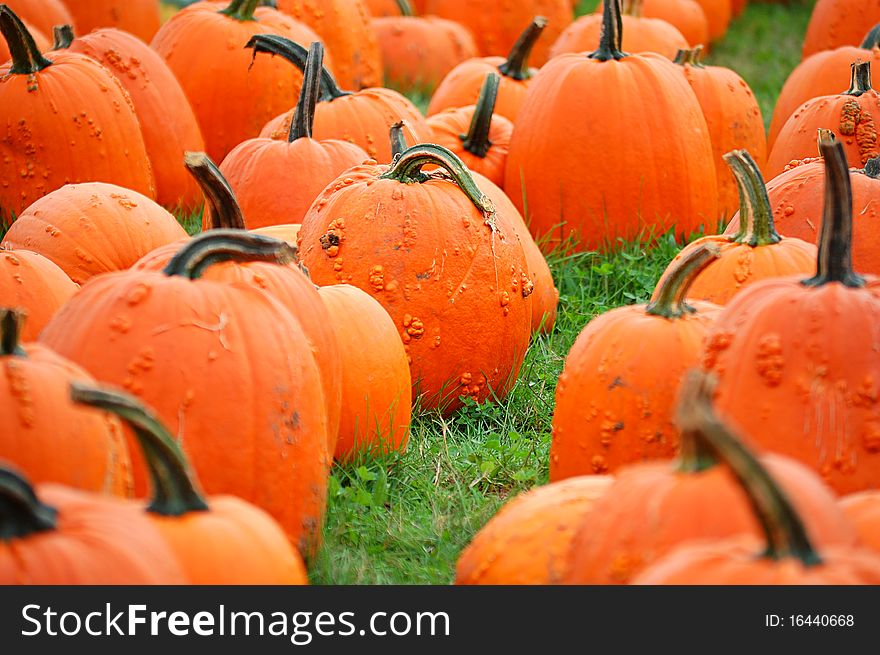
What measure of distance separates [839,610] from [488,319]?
199 centimetres

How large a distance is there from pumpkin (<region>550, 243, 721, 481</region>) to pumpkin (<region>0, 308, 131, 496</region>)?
1.12 metres

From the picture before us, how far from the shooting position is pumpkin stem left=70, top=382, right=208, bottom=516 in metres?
1.68

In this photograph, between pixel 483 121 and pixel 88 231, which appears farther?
pixel 483 121

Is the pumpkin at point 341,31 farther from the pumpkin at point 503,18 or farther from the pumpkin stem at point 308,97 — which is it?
the pumpkin stem at point 308,97

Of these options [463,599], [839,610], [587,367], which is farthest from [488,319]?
[839,610]

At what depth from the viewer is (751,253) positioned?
304 centimetres

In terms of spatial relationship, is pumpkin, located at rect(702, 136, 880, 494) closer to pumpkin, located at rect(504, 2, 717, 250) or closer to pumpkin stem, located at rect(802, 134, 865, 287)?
pumpkin stem, located at rect(802, 134, 865, 287)

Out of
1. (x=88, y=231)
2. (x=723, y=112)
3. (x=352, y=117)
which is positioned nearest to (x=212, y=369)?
(x=88, y=231)

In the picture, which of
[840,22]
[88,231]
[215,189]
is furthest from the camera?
[840,22]

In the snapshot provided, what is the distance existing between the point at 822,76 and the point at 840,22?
5.17 ft

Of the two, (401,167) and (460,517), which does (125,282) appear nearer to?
(460,517)

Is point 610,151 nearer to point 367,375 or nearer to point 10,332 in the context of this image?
point 367,375

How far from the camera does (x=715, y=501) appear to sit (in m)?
1.74

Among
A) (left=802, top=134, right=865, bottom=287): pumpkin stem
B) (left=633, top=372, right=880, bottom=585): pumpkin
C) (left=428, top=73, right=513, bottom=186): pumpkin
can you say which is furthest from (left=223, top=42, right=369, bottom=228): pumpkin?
(left=633, top=372, right=880, bottom=585): pumpkin
